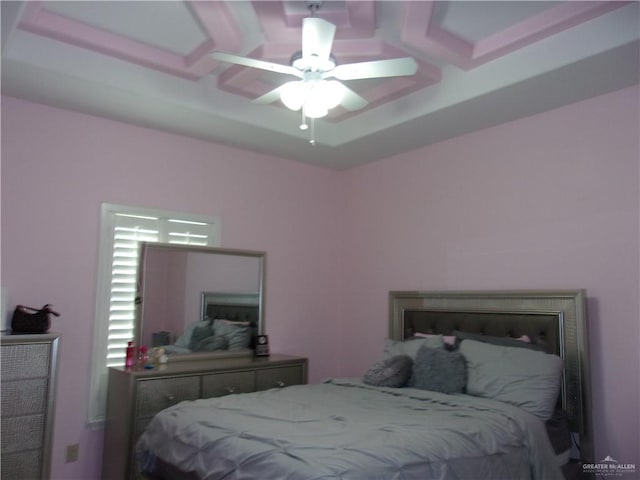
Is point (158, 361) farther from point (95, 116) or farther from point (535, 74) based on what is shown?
point (535, 74)

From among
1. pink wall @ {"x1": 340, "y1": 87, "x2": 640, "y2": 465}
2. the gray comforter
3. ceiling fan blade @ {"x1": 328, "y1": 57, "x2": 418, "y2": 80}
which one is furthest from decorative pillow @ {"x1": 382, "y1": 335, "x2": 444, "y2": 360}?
ceiling fan blade @ {"x1": 328, "y1": 57, "x2": 418, "y2": 80}

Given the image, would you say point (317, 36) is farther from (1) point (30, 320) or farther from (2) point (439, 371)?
(1) point (30, 320)

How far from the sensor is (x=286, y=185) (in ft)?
15.4

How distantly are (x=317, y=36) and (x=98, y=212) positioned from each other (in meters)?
2.14

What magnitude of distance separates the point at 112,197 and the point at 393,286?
2374 millimetres

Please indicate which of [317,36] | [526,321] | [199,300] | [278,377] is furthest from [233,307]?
[317,36]

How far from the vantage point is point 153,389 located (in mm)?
3334

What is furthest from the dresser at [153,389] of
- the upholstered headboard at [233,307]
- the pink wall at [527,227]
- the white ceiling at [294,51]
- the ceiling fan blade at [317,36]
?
the ceiling fan blade at [317,36]

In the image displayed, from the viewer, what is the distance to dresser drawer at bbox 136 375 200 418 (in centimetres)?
328

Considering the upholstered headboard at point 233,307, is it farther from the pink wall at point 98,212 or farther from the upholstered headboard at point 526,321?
the upholstered headboard at point 526,321

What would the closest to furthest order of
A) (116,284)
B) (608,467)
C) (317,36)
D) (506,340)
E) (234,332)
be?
(317,36), (608,467), (506,340), (116,284), (234,332)

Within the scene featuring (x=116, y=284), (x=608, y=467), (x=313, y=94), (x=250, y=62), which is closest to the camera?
(x=250, y=62)

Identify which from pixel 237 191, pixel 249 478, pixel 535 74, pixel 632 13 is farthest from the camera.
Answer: pixel 237 191

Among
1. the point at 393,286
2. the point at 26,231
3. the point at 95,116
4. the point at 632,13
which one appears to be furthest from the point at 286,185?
the point at 632,13
